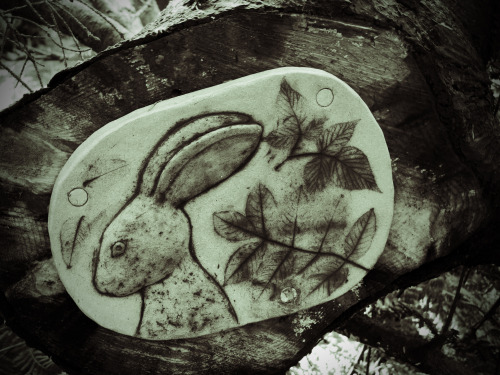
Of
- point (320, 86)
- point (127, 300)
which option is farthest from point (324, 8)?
point (127, 300)

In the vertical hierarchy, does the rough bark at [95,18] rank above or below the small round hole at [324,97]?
above

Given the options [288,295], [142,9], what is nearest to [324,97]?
[288,295]

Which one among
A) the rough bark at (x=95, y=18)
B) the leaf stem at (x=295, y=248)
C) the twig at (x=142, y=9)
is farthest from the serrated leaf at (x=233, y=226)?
the twig at (x=142, y=9)

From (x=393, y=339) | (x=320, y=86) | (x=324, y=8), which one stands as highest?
(x=324, y=8)

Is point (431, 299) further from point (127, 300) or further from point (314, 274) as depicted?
point (127, 300)

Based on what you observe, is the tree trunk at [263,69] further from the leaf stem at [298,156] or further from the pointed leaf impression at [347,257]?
the leaf stem at [298,156]

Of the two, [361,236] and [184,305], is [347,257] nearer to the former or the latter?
[361,236]
